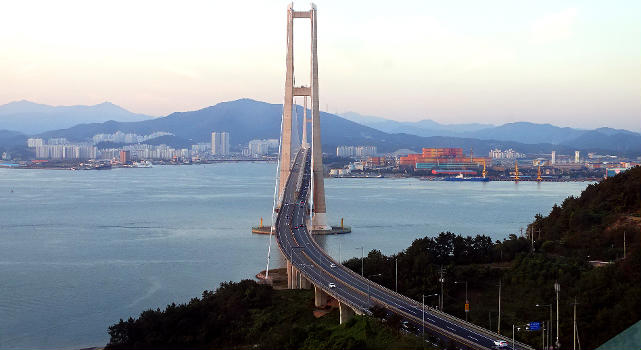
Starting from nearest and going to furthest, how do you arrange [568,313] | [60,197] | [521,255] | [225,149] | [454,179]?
[568,313] → [521,255] → [60,197] → [454,179] → [225,149]

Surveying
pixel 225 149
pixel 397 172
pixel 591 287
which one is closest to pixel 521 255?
pixel 591 287

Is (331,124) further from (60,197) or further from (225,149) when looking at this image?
(60,197)

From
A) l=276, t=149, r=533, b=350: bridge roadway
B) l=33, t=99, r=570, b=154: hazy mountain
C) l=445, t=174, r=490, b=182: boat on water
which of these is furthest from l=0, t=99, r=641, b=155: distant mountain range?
l=276, t=149, r=533, b=350: bridge roadway

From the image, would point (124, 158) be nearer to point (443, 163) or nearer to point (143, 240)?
point (443, 163)

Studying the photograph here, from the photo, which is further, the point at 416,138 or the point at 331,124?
the point at 331,124

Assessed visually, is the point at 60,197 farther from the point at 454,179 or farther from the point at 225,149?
the point at 225,149

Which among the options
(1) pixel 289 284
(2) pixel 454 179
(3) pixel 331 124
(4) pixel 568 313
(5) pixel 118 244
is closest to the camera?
(4) pixel 568 313

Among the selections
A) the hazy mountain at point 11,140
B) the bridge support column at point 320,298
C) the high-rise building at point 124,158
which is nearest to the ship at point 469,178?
the high-rise building at point 124,158

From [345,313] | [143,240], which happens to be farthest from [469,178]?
[345,313]
